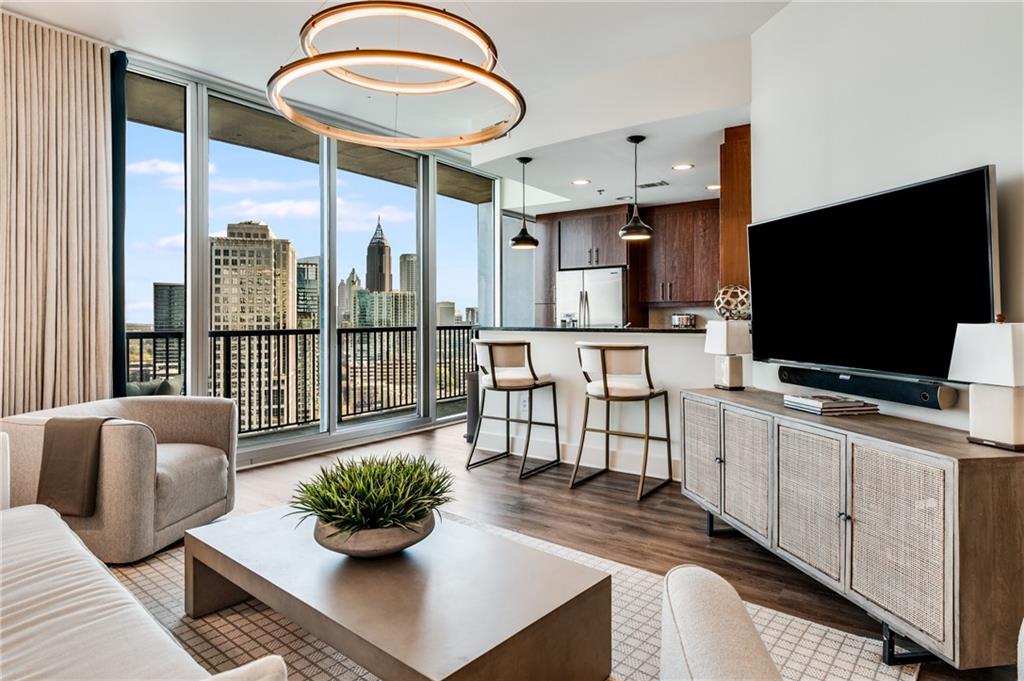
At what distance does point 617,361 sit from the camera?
3.91m

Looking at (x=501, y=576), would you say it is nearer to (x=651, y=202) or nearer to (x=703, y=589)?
(x=703, y=589)

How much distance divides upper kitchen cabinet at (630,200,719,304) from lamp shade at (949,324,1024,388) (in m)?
4.96

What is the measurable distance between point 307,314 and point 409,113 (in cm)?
206

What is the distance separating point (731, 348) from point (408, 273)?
3.76 m

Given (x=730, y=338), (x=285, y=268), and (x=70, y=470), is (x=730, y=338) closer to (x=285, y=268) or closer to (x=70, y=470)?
(x=70, y=470)

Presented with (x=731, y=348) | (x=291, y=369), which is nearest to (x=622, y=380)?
(x=731, y=348)

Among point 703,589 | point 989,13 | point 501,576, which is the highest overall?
point 989,13

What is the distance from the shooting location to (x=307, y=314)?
5066mm

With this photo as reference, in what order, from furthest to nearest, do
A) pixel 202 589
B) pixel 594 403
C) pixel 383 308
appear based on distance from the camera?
pixel 383 308
pixel 594 403
pixel 202 589

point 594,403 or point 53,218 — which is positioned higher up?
point 53,218

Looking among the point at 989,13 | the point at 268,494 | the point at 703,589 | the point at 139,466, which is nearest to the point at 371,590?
the point at 703,589

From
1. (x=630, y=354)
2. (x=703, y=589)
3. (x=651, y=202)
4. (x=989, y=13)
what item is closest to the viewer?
(x=703, y=589)

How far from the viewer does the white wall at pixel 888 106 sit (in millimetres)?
2010

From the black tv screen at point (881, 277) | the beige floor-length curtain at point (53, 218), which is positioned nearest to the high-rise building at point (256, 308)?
the beige floor-length curtain at point (53, 218)
